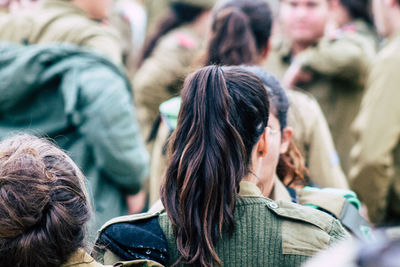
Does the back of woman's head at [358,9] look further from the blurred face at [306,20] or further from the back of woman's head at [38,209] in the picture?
the back of woman's head at [38,209]

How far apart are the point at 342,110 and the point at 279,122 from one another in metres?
2.07

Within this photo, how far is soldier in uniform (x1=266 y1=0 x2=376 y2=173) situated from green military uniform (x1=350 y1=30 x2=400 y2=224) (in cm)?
52

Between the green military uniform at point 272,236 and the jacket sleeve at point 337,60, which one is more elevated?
the green military uniform at point 272,236

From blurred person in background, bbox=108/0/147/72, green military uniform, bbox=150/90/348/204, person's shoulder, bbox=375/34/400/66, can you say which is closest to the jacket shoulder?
green military uniform, bbox=150/90/348/204

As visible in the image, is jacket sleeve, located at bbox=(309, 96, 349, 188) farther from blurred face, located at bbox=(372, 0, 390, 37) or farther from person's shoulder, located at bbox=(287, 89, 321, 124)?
blurred face, located at bbox=(372, 0, 390, 37)

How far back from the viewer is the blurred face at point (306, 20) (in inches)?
173

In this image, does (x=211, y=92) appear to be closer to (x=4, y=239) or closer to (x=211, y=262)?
(x=211, y=262)

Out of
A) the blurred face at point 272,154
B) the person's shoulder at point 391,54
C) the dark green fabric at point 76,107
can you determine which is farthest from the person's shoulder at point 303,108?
the dark green fabric at point 76,107

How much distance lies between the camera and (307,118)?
3.19 m

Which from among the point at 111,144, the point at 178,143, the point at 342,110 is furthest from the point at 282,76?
the point at 178,143

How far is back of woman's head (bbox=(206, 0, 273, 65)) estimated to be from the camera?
3375mm

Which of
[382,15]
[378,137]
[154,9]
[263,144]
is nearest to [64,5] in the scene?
[382,15]

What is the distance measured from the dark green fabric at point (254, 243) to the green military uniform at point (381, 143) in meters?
1.91

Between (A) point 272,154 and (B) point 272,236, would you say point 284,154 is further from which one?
(B) point 272,236
